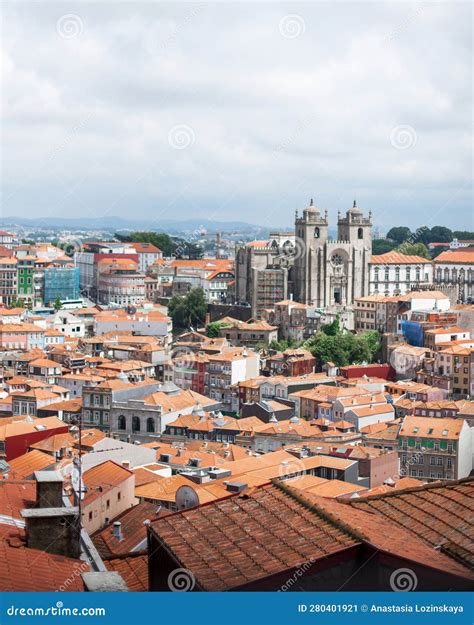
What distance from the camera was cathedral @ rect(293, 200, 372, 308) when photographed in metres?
32.7

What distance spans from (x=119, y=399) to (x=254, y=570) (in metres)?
17.3

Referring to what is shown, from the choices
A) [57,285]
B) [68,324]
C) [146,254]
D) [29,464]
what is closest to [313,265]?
[68,324]

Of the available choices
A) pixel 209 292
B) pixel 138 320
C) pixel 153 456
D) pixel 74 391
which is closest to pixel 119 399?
pixel 74 391

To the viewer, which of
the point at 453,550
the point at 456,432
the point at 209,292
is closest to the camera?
the point at 453,550

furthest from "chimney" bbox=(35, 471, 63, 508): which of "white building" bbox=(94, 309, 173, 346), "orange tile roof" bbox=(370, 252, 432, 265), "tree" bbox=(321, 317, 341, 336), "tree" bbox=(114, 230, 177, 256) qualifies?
"tree" bbox=(114, 230, 177, 256)

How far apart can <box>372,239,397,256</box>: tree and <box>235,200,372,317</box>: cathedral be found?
56.5 ft

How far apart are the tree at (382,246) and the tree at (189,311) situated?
18.4m

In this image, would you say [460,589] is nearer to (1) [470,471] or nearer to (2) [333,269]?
(1) [470,471]

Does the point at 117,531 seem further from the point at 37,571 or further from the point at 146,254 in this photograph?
the point at 146,254

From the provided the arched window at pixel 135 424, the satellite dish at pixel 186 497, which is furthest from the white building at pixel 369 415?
the satellite dish at pixel 186 497

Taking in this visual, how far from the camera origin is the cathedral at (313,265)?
107 ft

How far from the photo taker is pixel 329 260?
108 feet

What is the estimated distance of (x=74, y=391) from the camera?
2370 cm

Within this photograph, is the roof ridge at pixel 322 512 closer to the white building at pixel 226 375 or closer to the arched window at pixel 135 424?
the arched window at pixel 135 424
